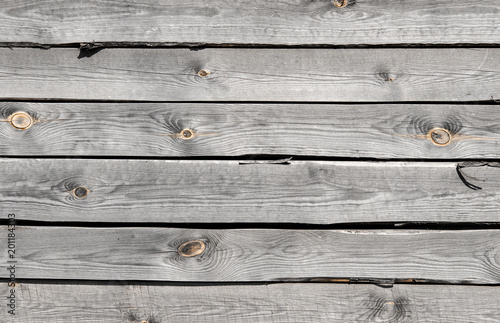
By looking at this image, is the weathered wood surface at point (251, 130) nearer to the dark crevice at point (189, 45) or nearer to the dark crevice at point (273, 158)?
the dark crevice at point (273, 158)

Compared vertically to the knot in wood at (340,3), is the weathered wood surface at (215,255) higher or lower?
lower

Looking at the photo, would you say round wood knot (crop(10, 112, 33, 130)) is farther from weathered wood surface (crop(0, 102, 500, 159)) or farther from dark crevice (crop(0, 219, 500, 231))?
dark crevice (crop(0, 219, 500, 231))

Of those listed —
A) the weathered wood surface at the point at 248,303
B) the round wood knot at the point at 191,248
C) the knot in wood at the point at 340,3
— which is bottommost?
the weathered wood surface at the point at 248,303

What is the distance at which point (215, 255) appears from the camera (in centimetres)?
126

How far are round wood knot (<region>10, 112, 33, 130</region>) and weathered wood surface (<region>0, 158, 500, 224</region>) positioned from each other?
131 mm

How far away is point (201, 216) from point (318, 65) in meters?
0.74

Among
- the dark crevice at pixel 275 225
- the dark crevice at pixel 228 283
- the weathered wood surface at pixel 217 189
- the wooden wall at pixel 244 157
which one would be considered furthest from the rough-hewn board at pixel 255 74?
the dark crevice at pixel 228 283

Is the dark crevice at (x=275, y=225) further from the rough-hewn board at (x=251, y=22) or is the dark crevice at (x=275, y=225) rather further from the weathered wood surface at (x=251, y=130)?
the rough-hewn board at (x=251, y=22)

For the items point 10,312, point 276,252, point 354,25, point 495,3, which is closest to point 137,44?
point 354,25

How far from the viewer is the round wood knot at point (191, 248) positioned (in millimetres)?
1257

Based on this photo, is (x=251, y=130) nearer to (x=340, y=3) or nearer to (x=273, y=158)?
(x=273, y=158)

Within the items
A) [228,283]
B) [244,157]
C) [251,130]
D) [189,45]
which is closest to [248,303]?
[228,283]

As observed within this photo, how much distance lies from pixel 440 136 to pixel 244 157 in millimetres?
755

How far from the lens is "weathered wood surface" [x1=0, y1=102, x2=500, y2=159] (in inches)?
49.1
